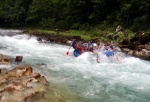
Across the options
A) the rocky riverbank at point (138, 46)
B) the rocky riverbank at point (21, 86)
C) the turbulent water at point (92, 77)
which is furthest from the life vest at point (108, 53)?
the rocky riverbank at point (21, 86)

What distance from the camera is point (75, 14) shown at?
3603 cm

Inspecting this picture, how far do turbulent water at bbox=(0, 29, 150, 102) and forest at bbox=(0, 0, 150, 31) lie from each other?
10915 mm

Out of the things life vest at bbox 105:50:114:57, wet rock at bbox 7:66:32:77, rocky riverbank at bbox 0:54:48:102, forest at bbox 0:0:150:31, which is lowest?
rocky riverbank at bbox 0:54:48:102

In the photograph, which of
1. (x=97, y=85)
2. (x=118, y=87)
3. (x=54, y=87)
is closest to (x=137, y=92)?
(x=118, y=87)

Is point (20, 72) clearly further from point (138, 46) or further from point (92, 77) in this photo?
point (138, 46)

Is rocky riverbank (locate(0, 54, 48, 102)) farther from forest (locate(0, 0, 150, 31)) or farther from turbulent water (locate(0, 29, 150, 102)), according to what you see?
forest (locate(0, 0, 150, 31))

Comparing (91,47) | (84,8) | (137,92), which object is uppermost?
(84,8)

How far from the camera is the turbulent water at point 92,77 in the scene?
1029 centimetres

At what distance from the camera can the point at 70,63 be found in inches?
632

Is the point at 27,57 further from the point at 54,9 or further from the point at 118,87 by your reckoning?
the point at 54,9

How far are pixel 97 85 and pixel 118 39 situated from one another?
12.7m

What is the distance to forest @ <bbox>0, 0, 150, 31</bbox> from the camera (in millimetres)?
28630

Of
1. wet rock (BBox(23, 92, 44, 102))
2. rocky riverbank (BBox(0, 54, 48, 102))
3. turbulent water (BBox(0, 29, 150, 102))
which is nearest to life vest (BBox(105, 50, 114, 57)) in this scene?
turbulent water (BBox(0, 29, 150, 102))

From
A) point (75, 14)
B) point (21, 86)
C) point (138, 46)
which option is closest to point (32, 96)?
point (21, 86)
